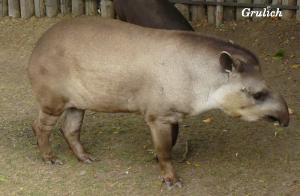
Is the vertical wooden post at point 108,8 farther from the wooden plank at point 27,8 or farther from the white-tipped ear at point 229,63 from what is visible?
the white-tipped ear at point 229,63

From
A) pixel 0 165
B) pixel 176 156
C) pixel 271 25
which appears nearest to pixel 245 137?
pixel 176 156

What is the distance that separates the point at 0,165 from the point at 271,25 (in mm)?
4737

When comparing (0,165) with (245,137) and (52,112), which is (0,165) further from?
(245,137)

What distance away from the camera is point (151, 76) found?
16.1 feet

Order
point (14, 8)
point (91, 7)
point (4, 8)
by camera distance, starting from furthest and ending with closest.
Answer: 1. point (4, 8)
2. point (14, 8)
3. point (91, 7)

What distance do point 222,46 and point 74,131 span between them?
1613mm

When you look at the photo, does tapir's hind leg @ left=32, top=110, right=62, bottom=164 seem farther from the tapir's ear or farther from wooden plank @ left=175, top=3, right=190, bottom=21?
wooden plank @ left=175, top=3, right=190, bottom=21

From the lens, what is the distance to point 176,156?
19.1 ft

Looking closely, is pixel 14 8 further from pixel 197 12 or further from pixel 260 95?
pixel 260 95

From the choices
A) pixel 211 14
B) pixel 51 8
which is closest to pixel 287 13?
pixel 211 14

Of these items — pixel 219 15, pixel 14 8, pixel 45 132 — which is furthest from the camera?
pixel 14 8

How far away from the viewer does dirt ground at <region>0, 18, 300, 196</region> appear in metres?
5.21

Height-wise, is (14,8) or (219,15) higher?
(219,15)

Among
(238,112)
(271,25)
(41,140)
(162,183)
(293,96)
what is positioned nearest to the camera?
(238,112)
